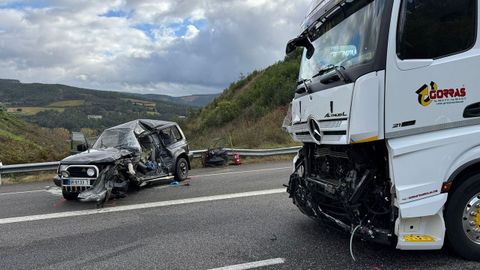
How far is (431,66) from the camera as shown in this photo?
4090 millimetres

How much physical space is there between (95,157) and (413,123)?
623 cm

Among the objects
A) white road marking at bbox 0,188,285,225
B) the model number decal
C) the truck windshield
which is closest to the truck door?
the model number decal

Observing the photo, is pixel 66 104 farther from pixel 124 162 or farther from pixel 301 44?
pixel 301 44

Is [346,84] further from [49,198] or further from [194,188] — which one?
[49,198]

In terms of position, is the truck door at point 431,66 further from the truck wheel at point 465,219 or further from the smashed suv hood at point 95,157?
the smashed suv hood at point 95,157

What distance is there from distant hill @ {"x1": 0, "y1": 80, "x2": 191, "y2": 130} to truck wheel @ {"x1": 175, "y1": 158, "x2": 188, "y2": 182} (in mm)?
29204

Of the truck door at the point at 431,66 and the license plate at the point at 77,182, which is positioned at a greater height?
the truck door at the point at 431,66

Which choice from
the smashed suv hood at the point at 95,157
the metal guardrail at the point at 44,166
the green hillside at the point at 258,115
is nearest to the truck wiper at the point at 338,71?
the smashed suv hood at the point at 95,157

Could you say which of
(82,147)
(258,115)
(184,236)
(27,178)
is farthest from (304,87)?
(258,115)

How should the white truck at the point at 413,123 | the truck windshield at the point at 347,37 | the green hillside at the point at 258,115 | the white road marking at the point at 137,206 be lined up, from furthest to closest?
the green hillside at the point at 258,115 < the white road marking at the point at 137,206 < the truck windshield at the point at 347,37 < the white truck at the point at 413,123

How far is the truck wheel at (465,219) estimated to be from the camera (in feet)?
13.7

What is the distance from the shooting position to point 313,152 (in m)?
5.52

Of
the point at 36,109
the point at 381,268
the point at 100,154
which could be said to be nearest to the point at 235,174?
the point at 100,154

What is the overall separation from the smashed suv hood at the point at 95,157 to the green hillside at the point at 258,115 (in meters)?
10.1
